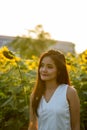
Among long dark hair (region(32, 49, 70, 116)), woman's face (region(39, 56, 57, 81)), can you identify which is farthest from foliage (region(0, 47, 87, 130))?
woman's face (region(39, 56, 57, 81))

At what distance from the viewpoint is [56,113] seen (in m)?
3.53

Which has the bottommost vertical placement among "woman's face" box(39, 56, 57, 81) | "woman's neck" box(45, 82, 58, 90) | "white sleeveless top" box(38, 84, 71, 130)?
"white sleeveless top" box(38, 84, 71, 130)

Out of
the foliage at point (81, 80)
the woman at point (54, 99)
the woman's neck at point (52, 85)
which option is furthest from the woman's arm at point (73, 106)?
the foliage at point (81, 80)

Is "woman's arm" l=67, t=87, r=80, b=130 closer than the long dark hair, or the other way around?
"woman's arm" l=67, t=87, r=80, b=130

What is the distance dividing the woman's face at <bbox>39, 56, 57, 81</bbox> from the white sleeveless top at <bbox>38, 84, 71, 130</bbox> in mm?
138

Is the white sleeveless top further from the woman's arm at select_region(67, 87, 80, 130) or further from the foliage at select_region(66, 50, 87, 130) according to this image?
the foliage at select_region(66, 50, 87, 130)

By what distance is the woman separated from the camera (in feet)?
11.7

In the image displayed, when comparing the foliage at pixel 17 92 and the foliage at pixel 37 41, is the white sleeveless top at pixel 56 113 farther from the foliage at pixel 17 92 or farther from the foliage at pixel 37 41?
the foliage at pixel 37 41

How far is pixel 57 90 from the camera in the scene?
12.0ft

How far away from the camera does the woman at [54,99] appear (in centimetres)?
357

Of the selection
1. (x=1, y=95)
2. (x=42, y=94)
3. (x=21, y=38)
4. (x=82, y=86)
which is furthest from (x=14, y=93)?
(x=21, y=38)

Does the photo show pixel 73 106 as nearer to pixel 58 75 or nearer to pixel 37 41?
pixel 58 75

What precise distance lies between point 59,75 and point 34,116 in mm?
430

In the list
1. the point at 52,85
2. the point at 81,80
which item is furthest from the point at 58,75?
the point at 81,80
